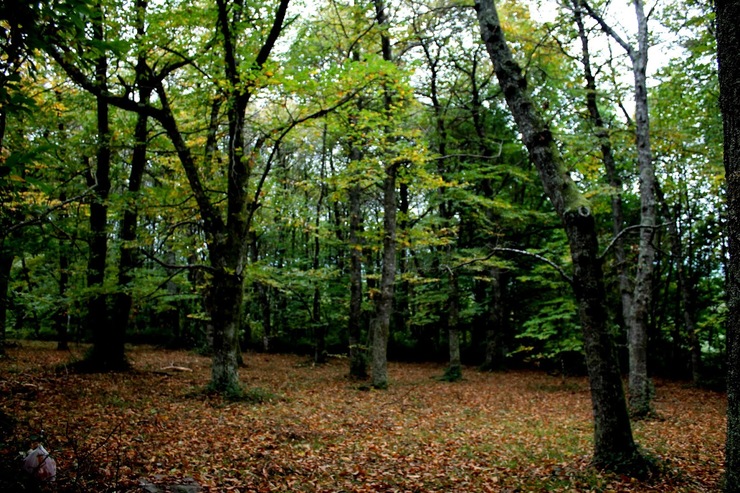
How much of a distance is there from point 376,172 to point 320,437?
7.42 meters

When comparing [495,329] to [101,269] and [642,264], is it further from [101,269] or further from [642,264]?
[101,269]

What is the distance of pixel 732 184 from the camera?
2.47 m

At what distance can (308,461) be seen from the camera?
19.5ft

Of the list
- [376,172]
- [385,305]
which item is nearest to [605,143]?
[376,172]

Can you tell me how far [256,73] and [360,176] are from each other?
464cm

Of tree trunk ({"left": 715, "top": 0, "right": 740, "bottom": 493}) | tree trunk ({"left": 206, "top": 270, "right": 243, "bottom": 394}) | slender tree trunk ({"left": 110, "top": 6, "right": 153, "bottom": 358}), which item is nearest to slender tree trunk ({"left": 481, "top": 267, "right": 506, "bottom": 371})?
tree trunk ({"left": 206, "top": 270, "right": 243, "bottom": 394})

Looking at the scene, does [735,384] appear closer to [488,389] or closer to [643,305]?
[643,305]

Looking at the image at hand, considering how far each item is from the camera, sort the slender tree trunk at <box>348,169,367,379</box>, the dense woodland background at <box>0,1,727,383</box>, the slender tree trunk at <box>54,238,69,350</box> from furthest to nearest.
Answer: the slender tree trunk at <box>348,169,367,379</box>
the slender tree trunk at <box>54,238,69,350</box>
the dense woodland background at <box>0,1,727,383</box>

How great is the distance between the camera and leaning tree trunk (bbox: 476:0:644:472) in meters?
4.99

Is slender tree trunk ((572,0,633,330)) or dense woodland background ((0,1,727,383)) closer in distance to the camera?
dense woodland background ((0,1,727,383))

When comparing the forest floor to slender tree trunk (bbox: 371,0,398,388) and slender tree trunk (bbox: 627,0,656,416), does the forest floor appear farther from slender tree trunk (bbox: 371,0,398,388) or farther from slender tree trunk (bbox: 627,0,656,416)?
slender tree trunk (bbox: 371,0,398,388)

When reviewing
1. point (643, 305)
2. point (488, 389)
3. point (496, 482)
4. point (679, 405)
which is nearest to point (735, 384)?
point (496, 482)

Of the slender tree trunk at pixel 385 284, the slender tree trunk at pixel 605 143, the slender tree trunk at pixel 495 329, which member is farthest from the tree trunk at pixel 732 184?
the slender tree trunk at pixel 495 329

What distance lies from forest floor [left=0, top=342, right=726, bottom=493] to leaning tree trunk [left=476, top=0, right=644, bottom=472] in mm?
329
